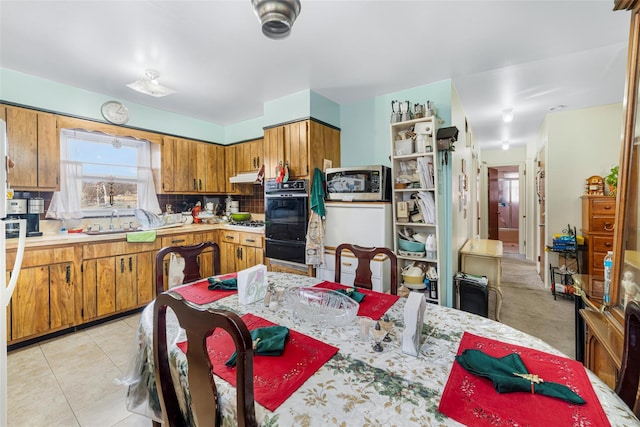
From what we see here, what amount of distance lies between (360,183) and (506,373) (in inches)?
86.0

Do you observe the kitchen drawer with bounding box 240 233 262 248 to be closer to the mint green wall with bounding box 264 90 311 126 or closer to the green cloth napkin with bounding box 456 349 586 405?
the mint green wall with bounding box 264 90 311 126

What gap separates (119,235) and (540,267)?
20.3ft

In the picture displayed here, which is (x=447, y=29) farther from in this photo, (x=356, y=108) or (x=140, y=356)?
(x=140, y=356)

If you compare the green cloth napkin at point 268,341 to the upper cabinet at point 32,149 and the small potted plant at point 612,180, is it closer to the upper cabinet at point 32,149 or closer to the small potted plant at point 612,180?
the upper cabinet at point 32,149

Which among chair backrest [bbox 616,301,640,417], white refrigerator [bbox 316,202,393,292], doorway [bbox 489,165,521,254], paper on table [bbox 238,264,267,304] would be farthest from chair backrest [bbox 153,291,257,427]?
doorway [bbox 489,165,521,254]

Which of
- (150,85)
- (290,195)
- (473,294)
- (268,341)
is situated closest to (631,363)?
(268,341)

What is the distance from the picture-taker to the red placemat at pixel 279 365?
787 mm

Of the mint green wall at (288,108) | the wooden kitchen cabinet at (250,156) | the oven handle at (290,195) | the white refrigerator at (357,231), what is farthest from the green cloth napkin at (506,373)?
the wooden kitchen cabinet at (250,156)

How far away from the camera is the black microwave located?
109 inches

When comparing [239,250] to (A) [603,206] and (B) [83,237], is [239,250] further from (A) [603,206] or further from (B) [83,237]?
(A) [603,206]

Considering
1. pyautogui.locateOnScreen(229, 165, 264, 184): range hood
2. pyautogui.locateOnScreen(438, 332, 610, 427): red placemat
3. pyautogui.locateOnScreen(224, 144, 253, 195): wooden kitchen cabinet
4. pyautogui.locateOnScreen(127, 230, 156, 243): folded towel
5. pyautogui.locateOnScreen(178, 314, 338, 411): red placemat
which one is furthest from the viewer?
pyautogui.locateOnScreen(224, 144, 253, 195): wooden kitchen cabinet

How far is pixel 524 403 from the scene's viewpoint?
73cm

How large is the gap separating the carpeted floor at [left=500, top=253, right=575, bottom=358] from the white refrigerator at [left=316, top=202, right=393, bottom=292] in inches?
62.9

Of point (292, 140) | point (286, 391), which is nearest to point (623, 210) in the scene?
point (286, 391)
